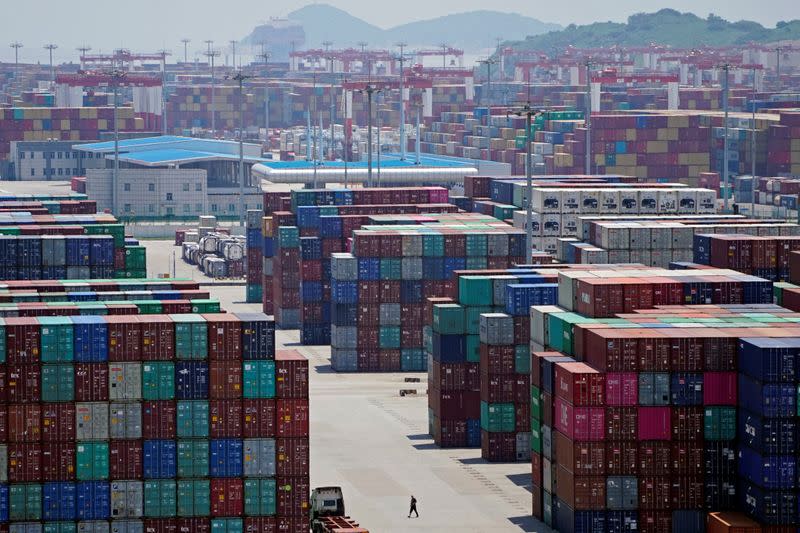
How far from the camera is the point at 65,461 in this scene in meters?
75.2

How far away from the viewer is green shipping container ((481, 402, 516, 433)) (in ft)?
317

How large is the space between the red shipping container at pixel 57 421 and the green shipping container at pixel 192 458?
3.71m

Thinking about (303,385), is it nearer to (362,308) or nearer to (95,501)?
(95,501)

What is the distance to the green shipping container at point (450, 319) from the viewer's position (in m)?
102

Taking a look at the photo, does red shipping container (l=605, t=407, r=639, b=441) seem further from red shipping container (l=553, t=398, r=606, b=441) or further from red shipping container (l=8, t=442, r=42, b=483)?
red shipping container (l=8, t=442, r=42, b=483)

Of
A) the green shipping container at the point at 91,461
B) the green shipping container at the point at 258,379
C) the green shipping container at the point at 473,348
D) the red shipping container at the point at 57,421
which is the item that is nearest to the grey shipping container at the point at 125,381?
the red shipping container at the point at 57,421

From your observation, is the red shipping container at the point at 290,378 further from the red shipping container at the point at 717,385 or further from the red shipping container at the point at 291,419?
the red shipping container at the point at 717,385

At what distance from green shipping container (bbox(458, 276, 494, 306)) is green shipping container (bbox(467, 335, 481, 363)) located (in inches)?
62.4

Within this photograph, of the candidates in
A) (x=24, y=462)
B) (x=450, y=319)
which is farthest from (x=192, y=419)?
(x=450, y=319)

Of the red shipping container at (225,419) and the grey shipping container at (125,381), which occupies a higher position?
the grey shipping container at (125,381)

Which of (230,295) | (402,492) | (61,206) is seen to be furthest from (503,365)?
(230,295)

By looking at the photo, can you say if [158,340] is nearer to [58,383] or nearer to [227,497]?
[58,383]

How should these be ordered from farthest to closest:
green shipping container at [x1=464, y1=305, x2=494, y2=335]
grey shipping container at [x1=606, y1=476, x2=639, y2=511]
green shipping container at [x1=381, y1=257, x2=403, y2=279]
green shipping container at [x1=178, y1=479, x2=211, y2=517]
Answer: green shipping container at [x1=381, y1=257, x2=403, y2=279], green shipping container at [x1=464, y1=305, x2=494, y2=335], grey shipping container at [x1=606, y1=476, x2=639, y2=511], green shipping container at [x1=178, y1=479, x2=211, y2=517]

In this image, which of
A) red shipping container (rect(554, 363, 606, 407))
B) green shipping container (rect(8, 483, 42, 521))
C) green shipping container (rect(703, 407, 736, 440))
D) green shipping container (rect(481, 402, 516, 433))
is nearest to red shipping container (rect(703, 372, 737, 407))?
green shipping container (rect(703, 407, 736, 440))
